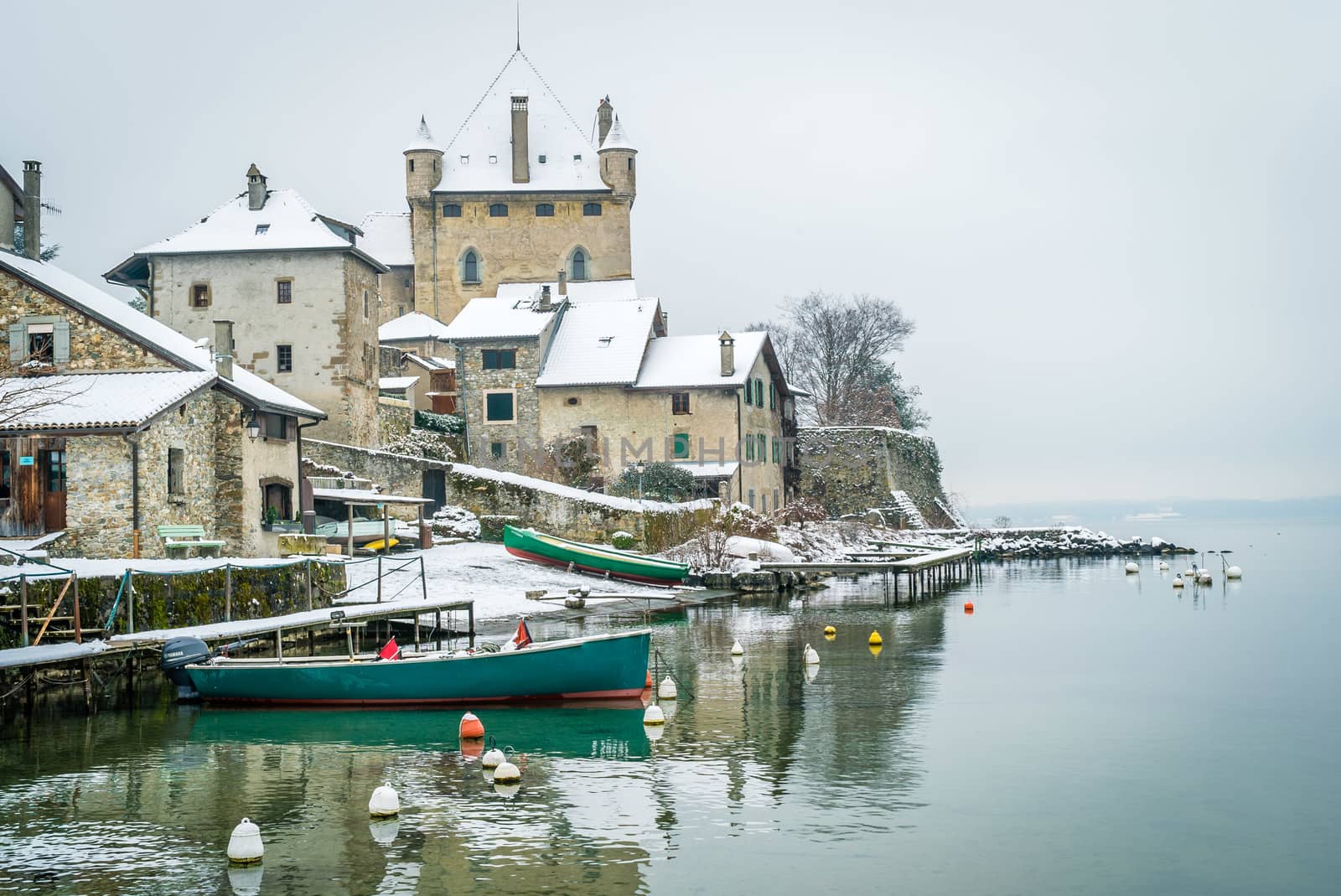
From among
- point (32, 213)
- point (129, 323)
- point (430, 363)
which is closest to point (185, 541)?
point (129, 323)

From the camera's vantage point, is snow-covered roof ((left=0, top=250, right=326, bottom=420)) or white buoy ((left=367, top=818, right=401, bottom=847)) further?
snow-covered roof ((left=0, top=250, right=326, bottom=420))

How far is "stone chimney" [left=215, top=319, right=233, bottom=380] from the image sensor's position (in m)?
34.4

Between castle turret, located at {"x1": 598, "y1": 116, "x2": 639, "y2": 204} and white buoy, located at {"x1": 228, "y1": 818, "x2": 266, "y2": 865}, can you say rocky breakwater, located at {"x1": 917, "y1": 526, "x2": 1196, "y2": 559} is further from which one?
white buoy, located at {"x1": 228, "y1": 818, "x2": 266, "y2": 865}

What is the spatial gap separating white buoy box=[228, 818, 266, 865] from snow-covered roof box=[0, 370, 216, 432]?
17992 mm

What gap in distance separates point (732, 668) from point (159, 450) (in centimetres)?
1428

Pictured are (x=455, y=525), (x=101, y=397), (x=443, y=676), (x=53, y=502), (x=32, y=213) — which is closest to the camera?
(x=443, y=676)

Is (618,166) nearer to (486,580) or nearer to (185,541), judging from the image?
(486,580)

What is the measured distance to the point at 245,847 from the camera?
488 inches

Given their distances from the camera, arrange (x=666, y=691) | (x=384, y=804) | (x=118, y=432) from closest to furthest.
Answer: (x=384, y=804) < (x=666, y=691) < (x=118, y=432)

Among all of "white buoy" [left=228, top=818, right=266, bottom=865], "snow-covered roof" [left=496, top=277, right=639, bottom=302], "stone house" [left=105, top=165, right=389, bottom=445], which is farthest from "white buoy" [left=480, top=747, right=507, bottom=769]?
"snow-covered roof" [left=496, top=277, right=639, bottom=302]

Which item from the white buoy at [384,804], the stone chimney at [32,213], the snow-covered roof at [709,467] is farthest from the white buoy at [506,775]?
the snow-covered roof at [709,467]

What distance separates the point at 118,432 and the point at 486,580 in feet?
38.0

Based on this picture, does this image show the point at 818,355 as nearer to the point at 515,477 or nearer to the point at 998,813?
the point at 515,477

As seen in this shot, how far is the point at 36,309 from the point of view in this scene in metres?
31.5
